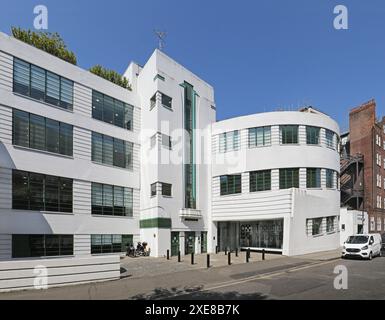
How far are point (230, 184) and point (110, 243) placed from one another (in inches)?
462

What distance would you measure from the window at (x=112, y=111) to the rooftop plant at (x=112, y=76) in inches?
154

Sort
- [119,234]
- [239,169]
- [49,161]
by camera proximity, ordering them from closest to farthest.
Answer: [49,161], [119,234], [239,169]

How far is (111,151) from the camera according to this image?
94.3 feet

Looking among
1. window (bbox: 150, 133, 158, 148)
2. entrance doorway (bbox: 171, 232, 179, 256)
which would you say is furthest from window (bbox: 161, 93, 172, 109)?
entrance doorway (bbox: 171, 232, 179, 256)

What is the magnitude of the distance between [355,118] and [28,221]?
133 feet

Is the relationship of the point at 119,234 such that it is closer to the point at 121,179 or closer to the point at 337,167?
the point at 121,179

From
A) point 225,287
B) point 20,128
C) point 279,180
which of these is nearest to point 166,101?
point 279,180

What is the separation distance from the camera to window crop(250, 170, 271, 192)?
98.9 feet

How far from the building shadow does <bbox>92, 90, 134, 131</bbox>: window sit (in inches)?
743

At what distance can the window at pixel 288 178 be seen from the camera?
29625 millimetres

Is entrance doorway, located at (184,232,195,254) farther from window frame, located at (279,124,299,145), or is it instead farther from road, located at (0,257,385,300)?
road, located at (0,257,385,300)

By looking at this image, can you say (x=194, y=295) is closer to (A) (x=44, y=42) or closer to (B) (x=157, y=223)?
(B) (x=157, y=223)
